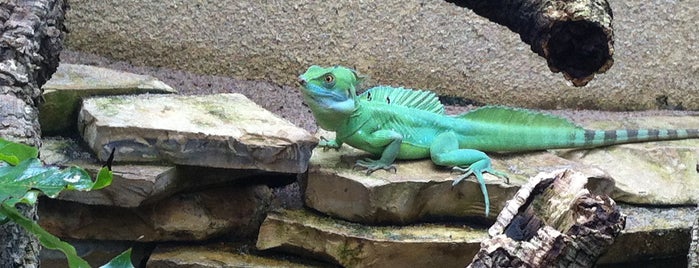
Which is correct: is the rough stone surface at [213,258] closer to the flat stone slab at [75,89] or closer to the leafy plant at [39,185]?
the flat stone slab at [75,89]

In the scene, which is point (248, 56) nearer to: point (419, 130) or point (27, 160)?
point (419, 130)

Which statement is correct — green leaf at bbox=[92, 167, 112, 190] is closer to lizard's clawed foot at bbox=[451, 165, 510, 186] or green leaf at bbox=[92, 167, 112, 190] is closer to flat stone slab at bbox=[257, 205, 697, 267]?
flat stone slab at bbox=[257, 205, 697, 267]

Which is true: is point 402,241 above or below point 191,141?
below

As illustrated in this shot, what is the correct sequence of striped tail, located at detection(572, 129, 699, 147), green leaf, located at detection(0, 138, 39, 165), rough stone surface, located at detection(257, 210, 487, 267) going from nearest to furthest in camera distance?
green leaf, located at detection(0, 138, 39, 165) < rough stone surface, located at detection(257, 210, 487, 267) < striped tail, located at detection(572, 129, 699, 147)

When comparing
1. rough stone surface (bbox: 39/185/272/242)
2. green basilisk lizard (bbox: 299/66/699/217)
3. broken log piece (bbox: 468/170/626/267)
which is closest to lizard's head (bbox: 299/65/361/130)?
green basilisk lizard (bbox: 299/66/699/217)

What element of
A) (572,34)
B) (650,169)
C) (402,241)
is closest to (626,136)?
(650,169)

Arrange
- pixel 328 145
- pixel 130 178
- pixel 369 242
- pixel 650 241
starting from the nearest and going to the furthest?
pixel 130 178, pixel 369 242, pixel 650 241, pixel 328 145

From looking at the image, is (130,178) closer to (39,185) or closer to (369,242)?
(369,242)
